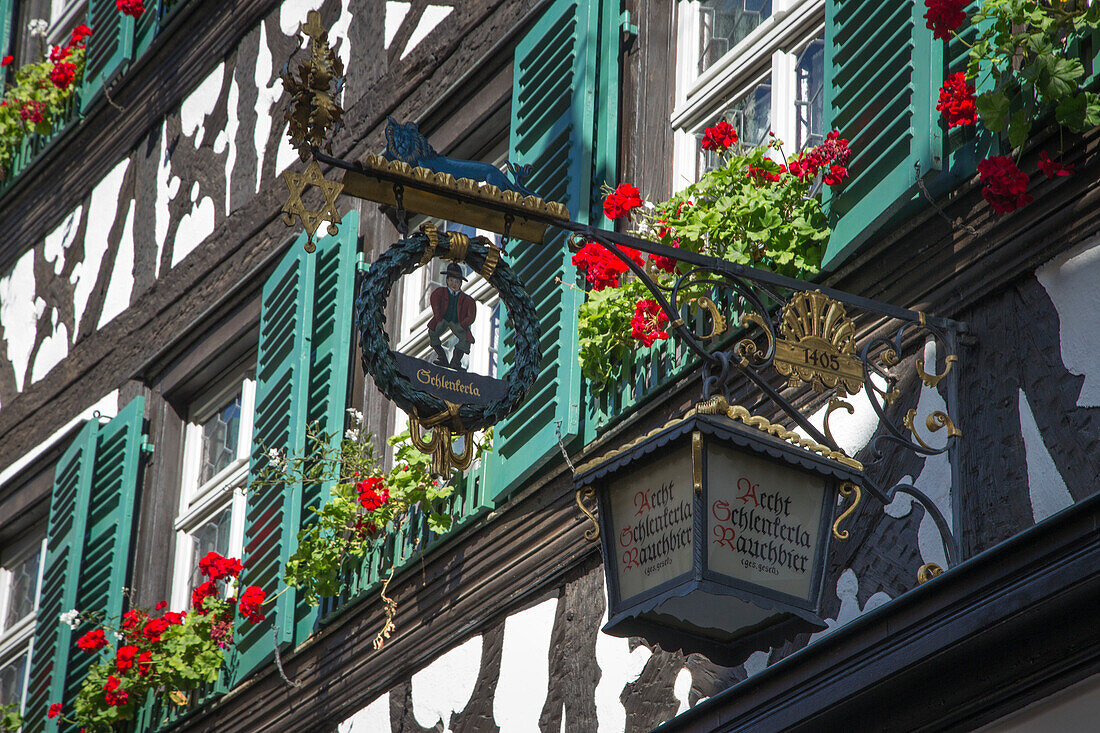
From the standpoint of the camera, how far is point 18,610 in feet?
34.7

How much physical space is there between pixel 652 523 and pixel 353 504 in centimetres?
312

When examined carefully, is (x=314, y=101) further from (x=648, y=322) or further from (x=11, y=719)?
(x=11, y=719)

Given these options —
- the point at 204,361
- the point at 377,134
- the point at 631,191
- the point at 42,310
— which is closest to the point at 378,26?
the point at 377,134

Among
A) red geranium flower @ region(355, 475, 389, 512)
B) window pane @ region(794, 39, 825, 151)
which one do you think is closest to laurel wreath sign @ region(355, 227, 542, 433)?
window pane @ region(794, 39, 825, 151)

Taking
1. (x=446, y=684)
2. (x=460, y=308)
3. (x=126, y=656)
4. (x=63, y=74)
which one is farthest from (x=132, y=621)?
(x=63, y=74)

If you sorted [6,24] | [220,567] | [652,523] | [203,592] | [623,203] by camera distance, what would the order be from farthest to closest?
[6,24] → [203,592] → [220,567] → [623,203] → [652,523]

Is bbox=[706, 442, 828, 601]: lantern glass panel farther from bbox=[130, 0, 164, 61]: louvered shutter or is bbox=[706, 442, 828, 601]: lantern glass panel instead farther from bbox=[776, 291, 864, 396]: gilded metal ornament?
bbox=[130, 0, 164, 61]: louvered shutter

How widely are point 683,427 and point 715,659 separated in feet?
2.25

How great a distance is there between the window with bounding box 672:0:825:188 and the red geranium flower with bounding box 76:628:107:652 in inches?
143

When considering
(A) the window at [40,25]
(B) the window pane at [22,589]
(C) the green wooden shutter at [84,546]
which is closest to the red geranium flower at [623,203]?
(C) the green wooden shutter at [84,546]

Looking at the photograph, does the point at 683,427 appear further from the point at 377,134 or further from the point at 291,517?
the point at 377,134

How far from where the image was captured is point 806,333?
14.3ft

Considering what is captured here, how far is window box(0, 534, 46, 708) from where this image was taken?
10.2 meters

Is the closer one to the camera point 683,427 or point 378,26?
point 683,427
